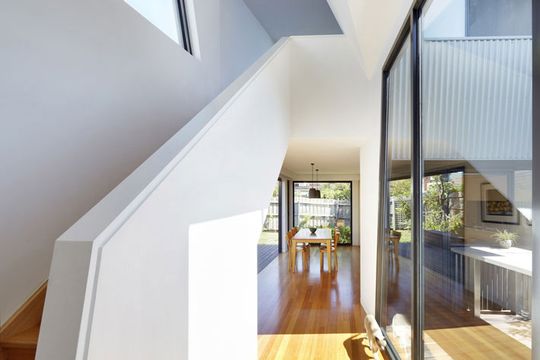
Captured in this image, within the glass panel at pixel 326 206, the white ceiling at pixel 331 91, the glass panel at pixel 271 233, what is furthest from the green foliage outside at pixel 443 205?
the glass panel at pixel 326 206

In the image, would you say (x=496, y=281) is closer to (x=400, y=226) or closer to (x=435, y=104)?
(x=435, y=104)

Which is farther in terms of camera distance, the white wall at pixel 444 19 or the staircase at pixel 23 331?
the white wall at pixel 444 19

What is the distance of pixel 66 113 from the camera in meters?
2.36

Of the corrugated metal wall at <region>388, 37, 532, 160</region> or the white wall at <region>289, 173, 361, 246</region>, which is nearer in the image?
the corrugated metal wall at <region>388, 37, 532, 160</region>

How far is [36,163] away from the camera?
2.15 meters

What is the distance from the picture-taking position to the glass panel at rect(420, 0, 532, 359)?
4.28 ft

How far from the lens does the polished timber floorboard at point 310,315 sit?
360cm

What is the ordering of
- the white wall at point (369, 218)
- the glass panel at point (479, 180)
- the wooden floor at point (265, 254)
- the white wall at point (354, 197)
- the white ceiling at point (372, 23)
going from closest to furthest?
the glass panel at point (479, 180)
the white ceiling at point (372, 23)
the white wall at point (369, 218)
the wooden floor at point (265, 254)
the white wall at point (354, 197)

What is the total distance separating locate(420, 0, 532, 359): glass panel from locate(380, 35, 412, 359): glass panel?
586mm

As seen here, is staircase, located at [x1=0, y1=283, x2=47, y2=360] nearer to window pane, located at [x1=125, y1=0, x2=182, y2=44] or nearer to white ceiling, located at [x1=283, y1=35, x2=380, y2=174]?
window pane, located at [x1=125, y1=0, x2=182, y2=44]

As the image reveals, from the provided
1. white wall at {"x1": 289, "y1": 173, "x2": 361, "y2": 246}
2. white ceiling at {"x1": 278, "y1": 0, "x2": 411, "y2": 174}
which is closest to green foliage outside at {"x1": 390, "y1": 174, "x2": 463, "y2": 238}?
white ceiling at {"x1": 278, "y1": 0, "x2": 411, "y2": 174}

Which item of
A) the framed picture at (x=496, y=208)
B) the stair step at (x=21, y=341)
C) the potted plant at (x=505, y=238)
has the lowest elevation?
the stair step at (x=21, y=341)

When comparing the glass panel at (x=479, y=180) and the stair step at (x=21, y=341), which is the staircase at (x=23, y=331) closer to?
the stair step at (x=21, y=341)

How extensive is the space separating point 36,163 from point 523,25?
240cm
